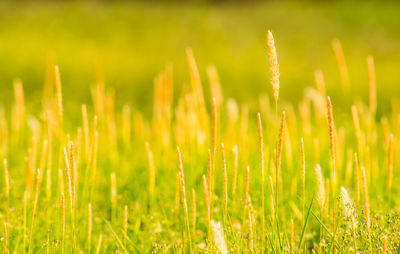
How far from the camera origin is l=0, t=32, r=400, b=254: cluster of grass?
2225mm

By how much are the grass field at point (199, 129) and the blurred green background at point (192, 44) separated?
6cm

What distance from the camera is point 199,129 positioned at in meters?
4.39

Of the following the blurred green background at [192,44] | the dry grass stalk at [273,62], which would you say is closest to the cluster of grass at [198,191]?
the dry grass stalk at [273,62]

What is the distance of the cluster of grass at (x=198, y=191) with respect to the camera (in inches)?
87.6

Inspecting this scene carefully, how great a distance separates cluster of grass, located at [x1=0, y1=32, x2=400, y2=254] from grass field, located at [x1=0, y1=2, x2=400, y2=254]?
17 millimetres

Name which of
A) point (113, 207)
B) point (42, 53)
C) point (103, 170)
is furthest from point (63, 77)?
point (113, 207)

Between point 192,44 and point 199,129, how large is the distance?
8.90m

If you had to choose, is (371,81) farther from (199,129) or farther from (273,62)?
(273,62)

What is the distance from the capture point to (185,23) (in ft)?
50.2

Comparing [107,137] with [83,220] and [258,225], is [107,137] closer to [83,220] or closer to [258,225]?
[83,220]

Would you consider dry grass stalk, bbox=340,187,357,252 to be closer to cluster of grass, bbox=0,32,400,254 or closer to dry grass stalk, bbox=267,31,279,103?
cluster of grass, bbox=0,32,400,254

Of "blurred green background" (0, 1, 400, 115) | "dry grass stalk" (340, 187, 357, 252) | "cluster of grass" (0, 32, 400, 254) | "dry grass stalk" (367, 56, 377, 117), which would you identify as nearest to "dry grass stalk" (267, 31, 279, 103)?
"cluster of grass" (0, 32, 400, 254)

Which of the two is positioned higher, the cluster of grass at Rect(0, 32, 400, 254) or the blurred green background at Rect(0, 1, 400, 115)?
the blurred green background at Rect(0, 1, 400, 115)

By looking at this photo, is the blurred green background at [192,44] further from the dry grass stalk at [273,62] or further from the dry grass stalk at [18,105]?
the dry grass stalk at [273,62]
